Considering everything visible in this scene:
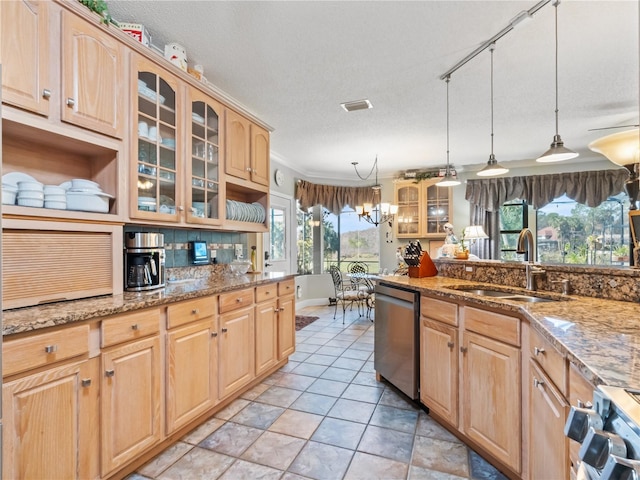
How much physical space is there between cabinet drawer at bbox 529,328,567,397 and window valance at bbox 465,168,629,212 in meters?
4.91

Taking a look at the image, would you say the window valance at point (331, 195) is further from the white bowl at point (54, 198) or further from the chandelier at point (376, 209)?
the white bowl at point (54, 198)

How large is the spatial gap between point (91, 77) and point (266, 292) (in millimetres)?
1890

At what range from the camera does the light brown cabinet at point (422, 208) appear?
238 inches

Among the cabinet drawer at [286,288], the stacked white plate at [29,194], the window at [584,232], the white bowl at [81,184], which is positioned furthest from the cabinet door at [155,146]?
the window at [584,232]

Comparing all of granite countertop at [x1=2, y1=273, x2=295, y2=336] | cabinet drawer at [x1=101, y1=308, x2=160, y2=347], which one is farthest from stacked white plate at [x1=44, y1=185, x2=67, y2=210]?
cabinet drawer at [x1=101, y1=308, x2=160, y2=347]

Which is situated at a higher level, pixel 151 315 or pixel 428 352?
pixel 151 315

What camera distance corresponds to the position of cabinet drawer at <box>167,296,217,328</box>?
1.91 m

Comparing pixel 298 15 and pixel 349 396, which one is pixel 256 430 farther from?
pixel 298 15

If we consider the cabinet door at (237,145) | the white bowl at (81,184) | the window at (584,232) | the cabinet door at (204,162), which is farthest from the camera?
the window at (584,232)

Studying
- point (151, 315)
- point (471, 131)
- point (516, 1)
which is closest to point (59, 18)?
point (151, 315)

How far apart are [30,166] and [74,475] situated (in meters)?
1.54

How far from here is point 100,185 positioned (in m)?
1.98

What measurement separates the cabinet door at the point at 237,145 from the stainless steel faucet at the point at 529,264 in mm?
2325

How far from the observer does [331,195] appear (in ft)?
21.4
